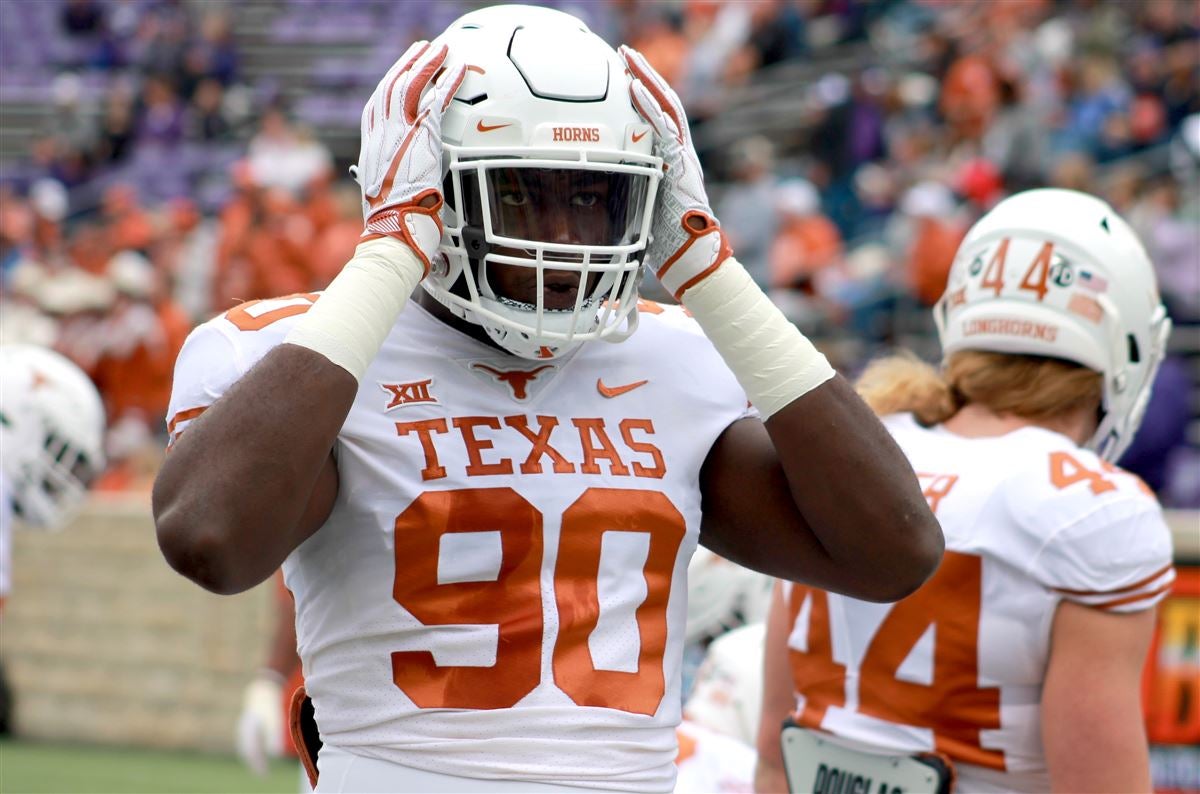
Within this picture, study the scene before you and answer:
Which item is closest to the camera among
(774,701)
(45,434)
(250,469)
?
(250,469)

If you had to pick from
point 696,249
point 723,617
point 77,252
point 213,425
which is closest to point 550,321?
point 696,249

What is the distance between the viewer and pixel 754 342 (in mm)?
2352

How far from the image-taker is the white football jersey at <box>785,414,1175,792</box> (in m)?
2.70

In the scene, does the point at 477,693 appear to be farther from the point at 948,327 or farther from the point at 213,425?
the point at 948,327

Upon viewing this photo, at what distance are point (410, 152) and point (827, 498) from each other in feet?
2.44

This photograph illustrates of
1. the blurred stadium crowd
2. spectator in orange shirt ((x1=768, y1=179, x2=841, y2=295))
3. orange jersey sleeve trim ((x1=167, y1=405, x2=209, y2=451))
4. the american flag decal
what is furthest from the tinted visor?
spectator in orange shirt ((x1=768, y1=179, x2=841, y2=295))

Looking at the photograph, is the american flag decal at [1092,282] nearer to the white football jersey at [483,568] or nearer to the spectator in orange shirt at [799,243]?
the white football jersey at [483,568]

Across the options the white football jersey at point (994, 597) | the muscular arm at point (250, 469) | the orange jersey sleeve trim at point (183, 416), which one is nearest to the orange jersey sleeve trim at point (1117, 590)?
the white football jersey at point (994, 597)

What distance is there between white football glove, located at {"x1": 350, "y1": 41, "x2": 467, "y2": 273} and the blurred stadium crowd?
4782 mm

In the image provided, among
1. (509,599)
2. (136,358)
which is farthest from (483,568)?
(136,358)

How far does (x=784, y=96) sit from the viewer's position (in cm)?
1352

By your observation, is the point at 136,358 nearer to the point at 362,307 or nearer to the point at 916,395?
the point at 916,395

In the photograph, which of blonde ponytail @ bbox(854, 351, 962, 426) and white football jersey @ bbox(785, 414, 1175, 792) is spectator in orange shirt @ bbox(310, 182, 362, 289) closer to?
blonde ponytail @ bbox(854, 351, 962, 426)

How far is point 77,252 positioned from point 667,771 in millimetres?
13402
